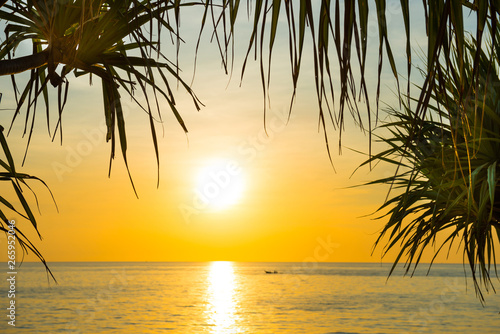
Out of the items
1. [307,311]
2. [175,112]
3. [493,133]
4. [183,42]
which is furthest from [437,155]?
[307,311]

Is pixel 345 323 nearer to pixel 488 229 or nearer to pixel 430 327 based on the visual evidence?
pixel 430 327

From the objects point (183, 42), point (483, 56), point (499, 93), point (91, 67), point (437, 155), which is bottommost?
point (183, 42)

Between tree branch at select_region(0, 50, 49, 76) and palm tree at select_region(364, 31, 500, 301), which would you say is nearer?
tree branch at select_region(0, 50, 49, 76)

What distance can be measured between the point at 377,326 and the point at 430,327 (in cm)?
188

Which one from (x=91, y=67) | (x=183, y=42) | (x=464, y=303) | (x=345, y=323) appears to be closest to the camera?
(x=183, y=42)

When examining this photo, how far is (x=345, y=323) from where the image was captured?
2006cm

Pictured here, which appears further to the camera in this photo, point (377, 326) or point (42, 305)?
point (42, 305)

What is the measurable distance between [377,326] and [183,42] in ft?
64.6

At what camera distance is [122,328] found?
60.2 ft

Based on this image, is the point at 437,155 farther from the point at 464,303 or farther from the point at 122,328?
the point at 464,303

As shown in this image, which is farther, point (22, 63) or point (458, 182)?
point (458, 182)

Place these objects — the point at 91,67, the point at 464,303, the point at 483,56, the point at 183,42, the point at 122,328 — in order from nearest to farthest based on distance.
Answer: the point at 183,42, the point at 91,67, the point at 483,56, the point at 122,328, the point at 464,303

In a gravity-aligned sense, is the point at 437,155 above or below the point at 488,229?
above

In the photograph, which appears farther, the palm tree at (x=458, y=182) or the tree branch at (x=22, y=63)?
the palm tree at (x=458, y=182)
